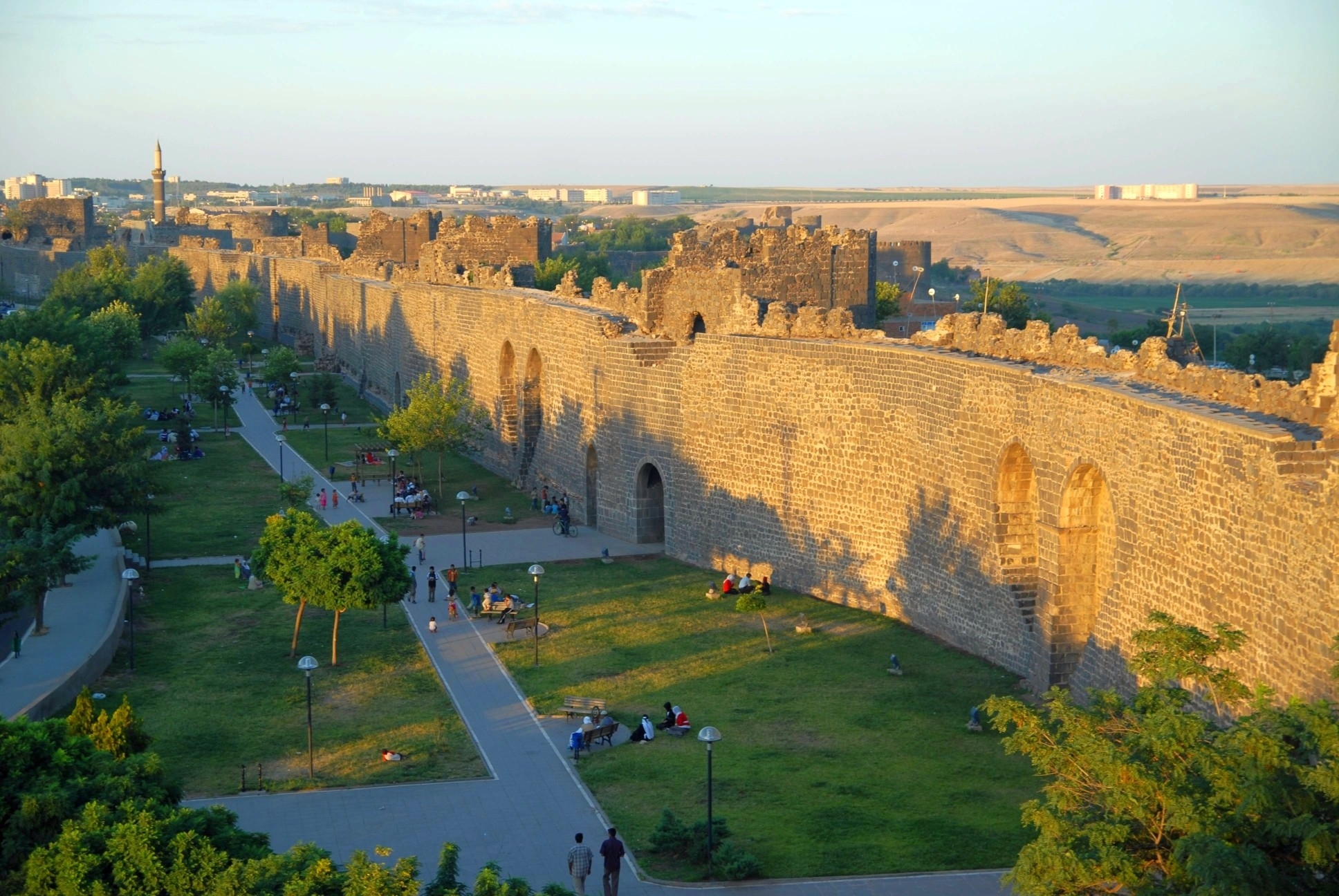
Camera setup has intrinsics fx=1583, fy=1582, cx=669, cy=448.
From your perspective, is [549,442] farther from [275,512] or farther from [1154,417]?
[1154,417]

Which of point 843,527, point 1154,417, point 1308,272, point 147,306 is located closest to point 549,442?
point 843,527

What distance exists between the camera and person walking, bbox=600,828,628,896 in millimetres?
12812

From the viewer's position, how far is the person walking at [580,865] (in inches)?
508

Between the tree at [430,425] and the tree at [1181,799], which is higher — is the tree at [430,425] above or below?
below

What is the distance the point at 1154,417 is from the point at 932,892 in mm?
5156

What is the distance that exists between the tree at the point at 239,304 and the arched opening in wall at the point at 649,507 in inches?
1235

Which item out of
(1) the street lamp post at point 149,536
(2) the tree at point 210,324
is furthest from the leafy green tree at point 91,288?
(1) the street lamp post at point 149,536

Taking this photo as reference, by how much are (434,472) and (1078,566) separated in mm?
19146

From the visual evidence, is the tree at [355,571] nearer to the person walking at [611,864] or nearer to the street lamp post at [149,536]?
the street lamp post at [149,536]

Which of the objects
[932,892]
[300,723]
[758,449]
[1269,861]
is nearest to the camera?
[1269,861]

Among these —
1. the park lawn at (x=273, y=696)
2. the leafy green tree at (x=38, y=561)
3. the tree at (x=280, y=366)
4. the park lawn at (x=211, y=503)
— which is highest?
the leafy green tree at (x=38, y=561)

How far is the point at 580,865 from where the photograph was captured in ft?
42.4

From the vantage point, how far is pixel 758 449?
23.3 m

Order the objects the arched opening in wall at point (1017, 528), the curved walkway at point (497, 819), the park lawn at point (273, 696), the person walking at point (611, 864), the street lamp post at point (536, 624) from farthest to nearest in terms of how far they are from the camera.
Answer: the street lamp post at point (536, 624), the arched opening in wall at point (1017, 528), the park lawn at point (273, 696), the curved walkway at point (497, 819), the person walking at point (611, 864)
